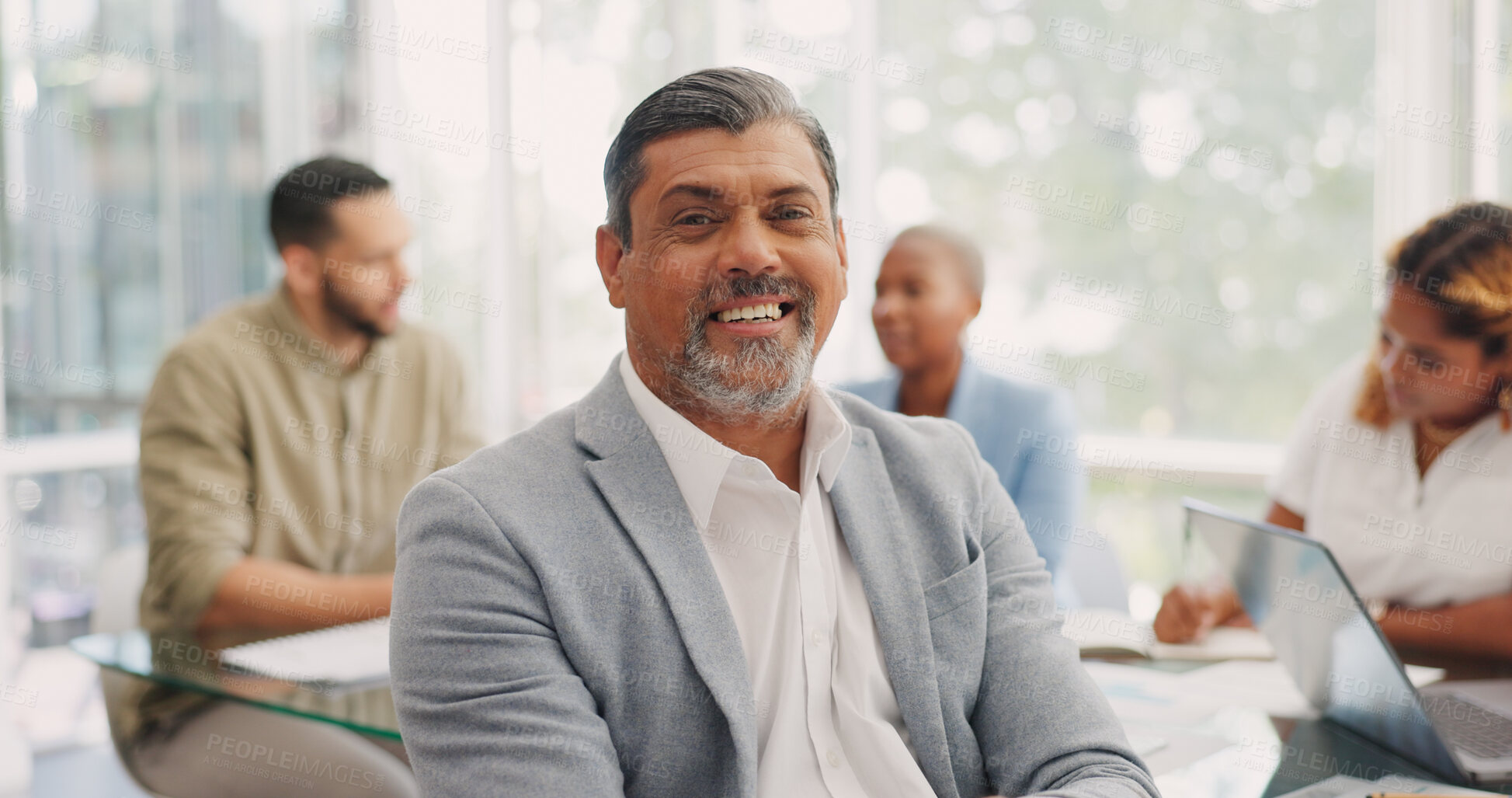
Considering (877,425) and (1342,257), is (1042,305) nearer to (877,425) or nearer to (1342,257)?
(1342,257)

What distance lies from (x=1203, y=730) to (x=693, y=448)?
0.92 metres

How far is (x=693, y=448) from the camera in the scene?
1.42 meters

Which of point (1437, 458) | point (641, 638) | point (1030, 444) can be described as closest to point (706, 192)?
point (641, 638)

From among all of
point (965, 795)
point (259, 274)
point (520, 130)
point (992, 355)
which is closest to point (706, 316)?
point (965, 795)

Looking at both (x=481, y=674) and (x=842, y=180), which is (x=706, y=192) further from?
(x=842, y=180)

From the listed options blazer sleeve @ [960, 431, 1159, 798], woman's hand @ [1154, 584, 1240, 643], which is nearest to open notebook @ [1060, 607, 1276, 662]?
woman's hand @ [1154, 584, 1240, 643]

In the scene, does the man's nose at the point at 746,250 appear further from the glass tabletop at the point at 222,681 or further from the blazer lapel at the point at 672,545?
the glass tabletop at the point at 222,681

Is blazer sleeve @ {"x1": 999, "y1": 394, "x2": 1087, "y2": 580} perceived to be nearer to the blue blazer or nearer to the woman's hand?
the blue blazer

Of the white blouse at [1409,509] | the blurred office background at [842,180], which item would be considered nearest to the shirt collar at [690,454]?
the white blouse at [1409,509]

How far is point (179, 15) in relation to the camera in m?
4.31

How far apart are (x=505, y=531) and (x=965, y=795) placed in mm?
697

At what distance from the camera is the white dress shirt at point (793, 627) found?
1364 millimetres

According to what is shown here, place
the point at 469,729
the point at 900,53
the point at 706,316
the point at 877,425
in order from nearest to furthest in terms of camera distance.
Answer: the point at 469,729
the point at 706,316
the point at 877,425
the point at 900,53

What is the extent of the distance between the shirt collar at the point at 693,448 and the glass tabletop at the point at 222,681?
0.52m
